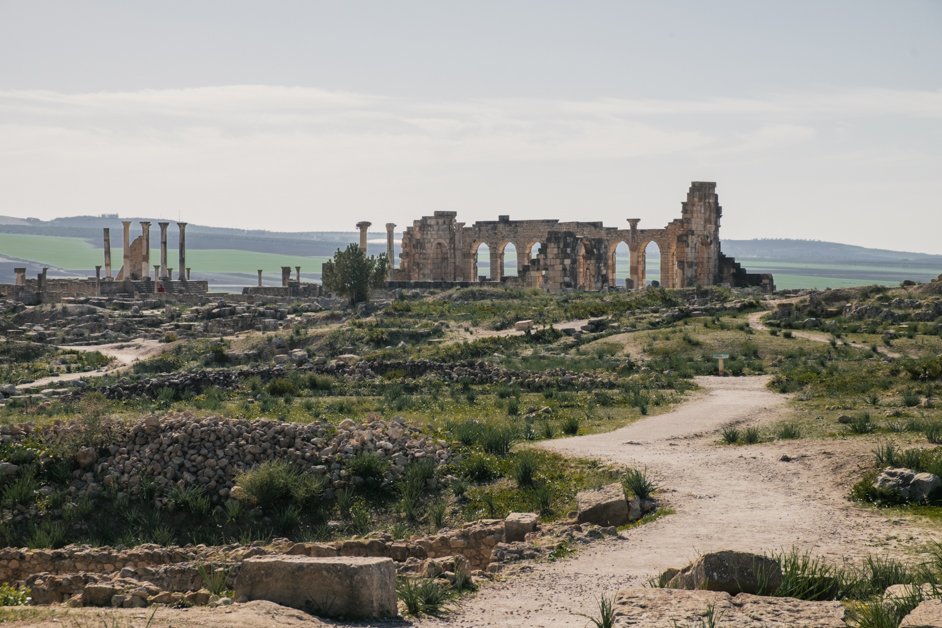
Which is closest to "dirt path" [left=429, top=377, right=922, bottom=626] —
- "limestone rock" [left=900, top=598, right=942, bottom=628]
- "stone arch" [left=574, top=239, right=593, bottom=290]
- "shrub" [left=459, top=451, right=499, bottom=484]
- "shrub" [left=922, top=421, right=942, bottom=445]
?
"shrub" [left=922, top=421, right=942, bottom=445]

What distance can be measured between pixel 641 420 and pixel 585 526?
357 inches

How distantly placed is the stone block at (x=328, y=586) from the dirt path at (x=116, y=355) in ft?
77.5

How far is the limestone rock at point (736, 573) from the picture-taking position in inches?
402

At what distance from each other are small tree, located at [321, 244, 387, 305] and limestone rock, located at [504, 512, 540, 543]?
41.2m

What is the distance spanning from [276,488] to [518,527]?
4288 mm

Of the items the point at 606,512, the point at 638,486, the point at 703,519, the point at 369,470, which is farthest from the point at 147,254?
the point at 703,519

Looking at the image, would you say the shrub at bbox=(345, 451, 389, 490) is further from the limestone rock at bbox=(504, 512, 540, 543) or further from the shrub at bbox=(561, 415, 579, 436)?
the shrub at bbox=(561, 415, 579, 436)

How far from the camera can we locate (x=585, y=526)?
13531 mm

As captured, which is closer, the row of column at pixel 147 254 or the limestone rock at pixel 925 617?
the limestone rock at pixel 925 617

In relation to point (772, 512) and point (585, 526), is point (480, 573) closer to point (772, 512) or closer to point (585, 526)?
point (585, 526)

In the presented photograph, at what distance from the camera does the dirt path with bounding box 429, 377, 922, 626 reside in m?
11.0

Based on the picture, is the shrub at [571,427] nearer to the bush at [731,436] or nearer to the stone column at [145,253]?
the bush at [731,436]

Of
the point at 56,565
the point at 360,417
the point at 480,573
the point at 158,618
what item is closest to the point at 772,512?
the point at 480,573

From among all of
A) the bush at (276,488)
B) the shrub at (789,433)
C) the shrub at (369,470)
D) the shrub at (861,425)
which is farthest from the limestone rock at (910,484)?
the bush at (276,488)
